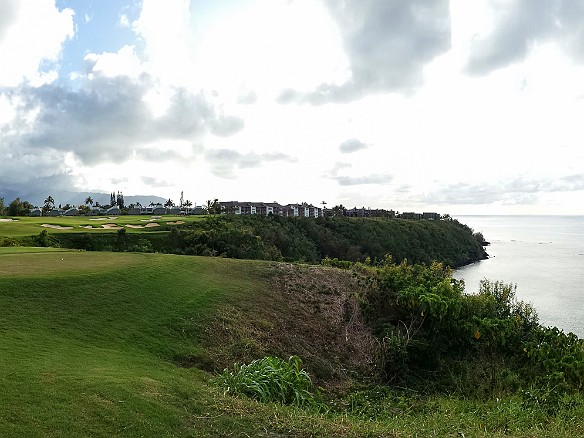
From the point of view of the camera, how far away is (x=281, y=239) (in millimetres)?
50781

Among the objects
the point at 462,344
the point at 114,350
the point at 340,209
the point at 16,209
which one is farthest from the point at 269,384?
the point at 340,209

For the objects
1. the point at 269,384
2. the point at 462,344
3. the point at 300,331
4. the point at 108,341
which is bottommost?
the point at 462,344

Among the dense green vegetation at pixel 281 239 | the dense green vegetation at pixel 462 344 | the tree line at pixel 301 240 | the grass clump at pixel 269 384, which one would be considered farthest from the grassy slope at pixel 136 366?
the tree line at pixel 301 240

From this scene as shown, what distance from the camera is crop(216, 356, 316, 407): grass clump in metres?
7.55

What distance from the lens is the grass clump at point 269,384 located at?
7.55 metres

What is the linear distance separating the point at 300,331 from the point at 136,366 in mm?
5896

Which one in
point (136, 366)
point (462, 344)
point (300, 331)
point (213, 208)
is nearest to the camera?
point (136, 366)

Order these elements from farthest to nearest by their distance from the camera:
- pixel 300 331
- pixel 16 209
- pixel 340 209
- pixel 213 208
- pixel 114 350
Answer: pixel 340 209 → pixel 213 208 → pixel 16 209 → pixel 300 331 → pixel 114 350

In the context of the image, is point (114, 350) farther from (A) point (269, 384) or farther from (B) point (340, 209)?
(B) point (340, 209)

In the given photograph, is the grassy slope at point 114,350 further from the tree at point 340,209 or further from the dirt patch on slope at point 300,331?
the tree at point 340,209

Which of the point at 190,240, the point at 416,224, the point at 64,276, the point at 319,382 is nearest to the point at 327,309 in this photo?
the point at 319,382

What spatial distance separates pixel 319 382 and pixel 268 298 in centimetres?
494

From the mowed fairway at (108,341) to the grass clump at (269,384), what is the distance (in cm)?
47

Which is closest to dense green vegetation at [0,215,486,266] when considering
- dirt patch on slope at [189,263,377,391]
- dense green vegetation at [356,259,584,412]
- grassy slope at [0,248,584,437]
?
dirt patch on slope at [189,263,377,391]
